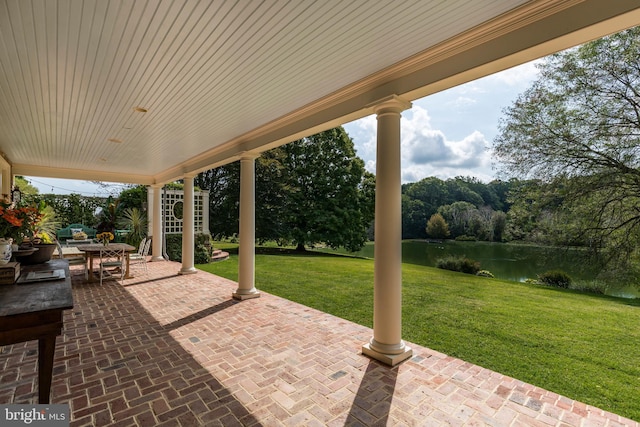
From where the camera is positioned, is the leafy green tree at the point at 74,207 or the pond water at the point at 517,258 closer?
the pond water at the point at 517,258

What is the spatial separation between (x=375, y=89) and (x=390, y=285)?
2.14 meters

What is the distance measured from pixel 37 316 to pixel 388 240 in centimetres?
288

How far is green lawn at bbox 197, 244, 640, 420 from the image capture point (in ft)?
10.2

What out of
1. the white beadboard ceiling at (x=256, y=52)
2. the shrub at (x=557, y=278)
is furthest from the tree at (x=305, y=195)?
the white beadboard ceiling at (x=256, y=52)

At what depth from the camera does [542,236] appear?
8969mm

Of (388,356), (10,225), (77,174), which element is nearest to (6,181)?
(77,174)

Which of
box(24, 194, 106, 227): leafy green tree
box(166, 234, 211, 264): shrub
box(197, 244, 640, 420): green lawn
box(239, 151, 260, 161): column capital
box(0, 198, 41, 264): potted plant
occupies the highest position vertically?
box(239, 151, 260, 161): column capital

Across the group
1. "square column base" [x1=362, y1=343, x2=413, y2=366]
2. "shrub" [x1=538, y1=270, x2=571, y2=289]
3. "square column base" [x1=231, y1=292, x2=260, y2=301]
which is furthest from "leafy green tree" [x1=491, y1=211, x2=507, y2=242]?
"square column base" [x1=362, y1=343, x2=413, y2=366]

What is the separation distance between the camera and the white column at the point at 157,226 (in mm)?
10453

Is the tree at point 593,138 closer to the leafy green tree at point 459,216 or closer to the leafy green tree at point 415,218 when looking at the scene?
the leafy green tree at point 459,216

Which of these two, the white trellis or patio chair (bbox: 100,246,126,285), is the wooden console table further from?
the white trellis

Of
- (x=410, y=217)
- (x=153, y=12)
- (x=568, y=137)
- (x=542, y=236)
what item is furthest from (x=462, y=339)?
(x=410, y=217)

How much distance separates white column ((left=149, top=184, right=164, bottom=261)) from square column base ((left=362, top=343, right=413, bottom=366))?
30.7ft

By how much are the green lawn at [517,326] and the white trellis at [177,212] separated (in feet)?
11.8
